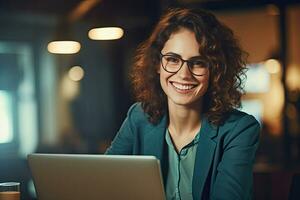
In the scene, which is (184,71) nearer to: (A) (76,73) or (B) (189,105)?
(B) (189,105)

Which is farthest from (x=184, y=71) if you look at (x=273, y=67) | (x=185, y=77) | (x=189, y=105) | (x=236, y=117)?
(x=273, y=67)

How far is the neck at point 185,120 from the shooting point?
2717 mm

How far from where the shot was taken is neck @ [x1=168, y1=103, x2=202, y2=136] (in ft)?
8.91

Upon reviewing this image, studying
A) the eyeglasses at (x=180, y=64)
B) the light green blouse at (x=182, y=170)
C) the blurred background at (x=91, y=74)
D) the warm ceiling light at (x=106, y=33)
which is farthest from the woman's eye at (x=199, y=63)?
the warm ceiling light at (x=106, y=33)

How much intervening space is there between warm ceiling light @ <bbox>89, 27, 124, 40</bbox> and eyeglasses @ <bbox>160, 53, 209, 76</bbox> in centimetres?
64

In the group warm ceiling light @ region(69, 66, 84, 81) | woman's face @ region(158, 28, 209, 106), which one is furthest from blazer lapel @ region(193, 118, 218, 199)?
warm ceiling light @ region(69, 66, 84, 81)

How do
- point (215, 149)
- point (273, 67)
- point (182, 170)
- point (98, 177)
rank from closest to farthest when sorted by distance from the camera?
1. point (98, 177)
2. point (215, 149)
3. point (182, 170)
4. point (273, 67)

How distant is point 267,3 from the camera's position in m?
3.35

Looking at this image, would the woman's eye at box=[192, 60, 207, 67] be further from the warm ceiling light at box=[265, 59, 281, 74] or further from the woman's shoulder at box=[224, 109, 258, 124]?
the warm ceiling light at box=[265, 59, 281, 74]

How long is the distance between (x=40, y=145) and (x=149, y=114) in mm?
815

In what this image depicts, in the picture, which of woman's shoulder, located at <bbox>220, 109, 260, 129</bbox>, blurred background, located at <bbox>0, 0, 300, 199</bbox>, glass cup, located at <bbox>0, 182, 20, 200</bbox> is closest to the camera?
glass cup, located at <bbox>0, 182, 20, 200</bbox>

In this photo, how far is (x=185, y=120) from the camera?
8.96 ft

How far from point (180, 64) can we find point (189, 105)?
0.59ft

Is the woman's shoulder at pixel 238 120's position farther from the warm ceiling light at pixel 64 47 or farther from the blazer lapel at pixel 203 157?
the warm ceiling light at pixel 64 47
